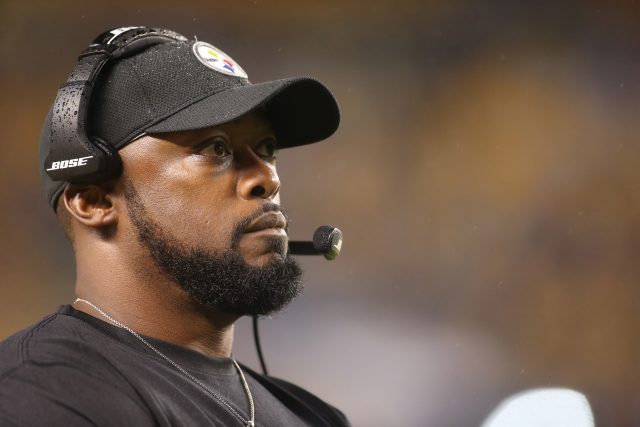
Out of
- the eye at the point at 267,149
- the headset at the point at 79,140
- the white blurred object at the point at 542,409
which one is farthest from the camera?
the white blurred object at the point at 542,409

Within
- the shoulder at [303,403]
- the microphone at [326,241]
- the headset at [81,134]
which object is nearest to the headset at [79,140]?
the headset at [81,134]

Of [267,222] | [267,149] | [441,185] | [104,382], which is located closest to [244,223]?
→ [267,222]

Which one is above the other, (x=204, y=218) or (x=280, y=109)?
(x=280, y=109)

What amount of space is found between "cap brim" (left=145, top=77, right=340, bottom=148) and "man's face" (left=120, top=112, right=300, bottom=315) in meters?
0.03

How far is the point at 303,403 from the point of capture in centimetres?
130

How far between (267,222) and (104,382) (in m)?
0.30

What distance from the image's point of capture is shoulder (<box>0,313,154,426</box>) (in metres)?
0.86

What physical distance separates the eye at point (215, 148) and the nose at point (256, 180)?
0.03m

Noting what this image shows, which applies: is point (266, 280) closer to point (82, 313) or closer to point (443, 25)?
point (82, 313)

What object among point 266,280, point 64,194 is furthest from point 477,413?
point 64,194

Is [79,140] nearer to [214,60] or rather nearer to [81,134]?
[81,134]

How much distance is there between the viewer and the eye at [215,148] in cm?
111

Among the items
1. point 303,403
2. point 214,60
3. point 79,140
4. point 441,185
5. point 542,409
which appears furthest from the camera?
point 441,185

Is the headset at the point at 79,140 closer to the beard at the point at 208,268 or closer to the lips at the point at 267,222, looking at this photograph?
the beard at the point at 208,268
